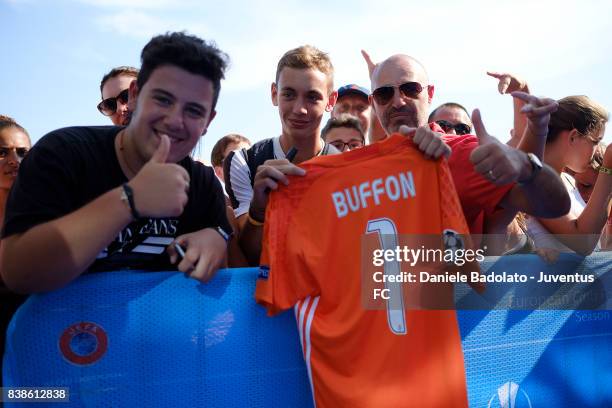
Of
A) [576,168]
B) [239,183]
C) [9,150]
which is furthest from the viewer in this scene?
[9,150]

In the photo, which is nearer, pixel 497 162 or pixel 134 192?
pixel 134 192

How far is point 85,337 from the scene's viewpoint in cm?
205

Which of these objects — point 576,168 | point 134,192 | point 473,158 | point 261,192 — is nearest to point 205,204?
point 261,192

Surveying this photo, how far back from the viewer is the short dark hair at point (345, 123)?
14.1 feet

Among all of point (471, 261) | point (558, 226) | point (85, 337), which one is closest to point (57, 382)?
point (85, 337)

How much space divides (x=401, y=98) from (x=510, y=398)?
170cm

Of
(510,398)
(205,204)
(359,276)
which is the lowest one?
(510,398)

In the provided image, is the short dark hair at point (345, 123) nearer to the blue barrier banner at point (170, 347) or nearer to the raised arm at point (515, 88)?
the raised arm at point (515, 88)

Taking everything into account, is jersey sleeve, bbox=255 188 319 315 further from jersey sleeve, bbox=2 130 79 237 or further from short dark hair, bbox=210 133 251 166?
short dark hair, bbox=210 133 251 166

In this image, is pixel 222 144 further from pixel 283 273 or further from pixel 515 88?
pixel 283 273

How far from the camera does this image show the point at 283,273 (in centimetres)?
221

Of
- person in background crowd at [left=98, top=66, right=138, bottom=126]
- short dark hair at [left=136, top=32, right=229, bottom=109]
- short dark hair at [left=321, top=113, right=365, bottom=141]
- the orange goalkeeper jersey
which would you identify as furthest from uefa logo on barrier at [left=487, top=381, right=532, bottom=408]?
person in background crowd at [left=98, top=66, right=138, bottom=126]

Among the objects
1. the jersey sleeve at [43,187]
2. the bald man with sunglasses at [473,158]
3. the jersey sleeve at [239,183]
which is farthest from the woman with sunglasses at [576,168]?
the jersey sleeve at [43,187]

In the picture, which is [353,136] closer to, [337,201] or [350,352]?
[337,201]
